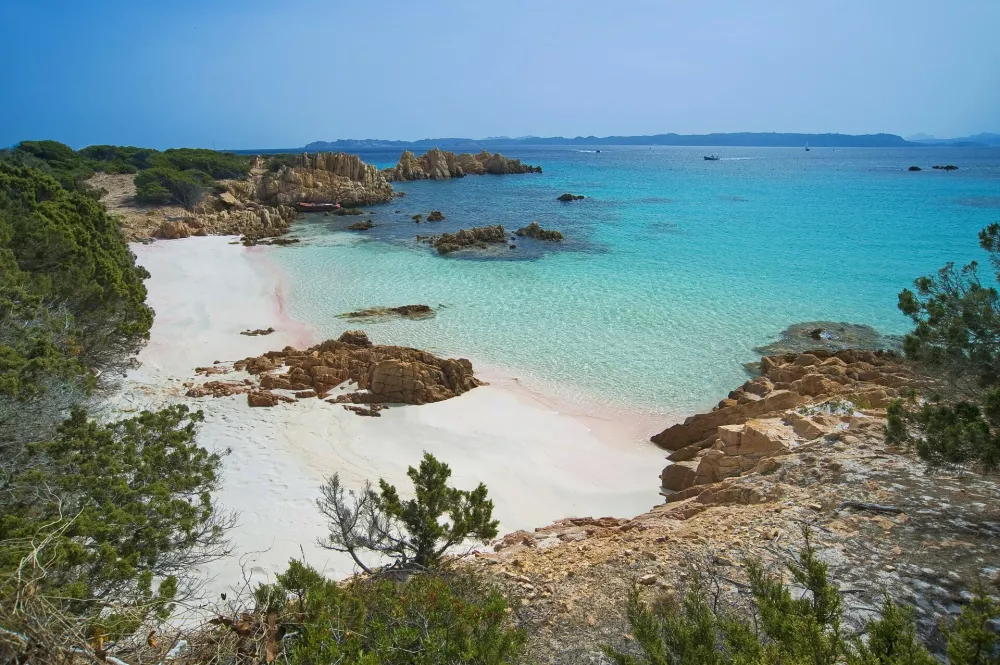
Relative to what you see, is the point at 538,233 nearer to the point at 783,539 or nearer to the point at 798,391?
the point at 798,391

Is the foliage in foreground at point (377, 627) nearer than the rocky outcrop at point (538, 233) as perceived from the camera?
Yes

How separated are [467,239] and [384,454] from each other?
2248cm

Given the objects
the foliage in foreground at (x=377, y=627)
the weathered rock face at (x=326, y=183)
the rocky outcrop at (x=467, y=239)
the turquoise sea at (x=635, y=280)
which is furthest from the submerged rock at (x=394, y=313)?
the weathered rock face at (x=326, y=183)

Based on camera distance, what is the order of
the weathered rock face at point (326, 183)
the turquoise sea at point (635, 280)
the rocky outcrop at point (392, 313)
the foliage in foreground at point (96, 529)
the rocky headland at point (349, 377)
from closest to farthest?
the foliage in foreground at point (96, 529), the rocky headland at point (349, 377), the turquoise sea at point (635, 280), the rocky outcrop at point (392, 313), the weathered rock face at point (326, 183)

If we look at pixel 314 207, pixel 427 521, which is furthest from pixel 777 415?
pixel 314 207

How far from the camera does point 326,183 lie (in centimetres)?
5175

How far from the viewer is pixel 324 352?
14383 millimetres

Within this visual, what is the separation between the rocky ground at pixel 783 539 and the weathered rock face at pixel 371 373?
5534 millimetres

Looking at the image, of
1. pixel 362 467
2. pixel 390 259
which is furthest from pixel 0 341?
pixel 390 259

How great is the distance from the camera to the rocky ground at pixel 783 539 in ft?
15.2

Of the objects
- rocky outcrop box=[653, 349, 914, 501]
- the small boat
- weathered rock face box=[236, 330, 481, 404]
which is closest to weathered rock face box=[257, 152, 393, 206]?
the small boat

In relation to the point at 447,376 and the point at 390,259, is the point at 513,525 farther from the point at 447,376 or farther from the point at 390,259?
the point at 390,259

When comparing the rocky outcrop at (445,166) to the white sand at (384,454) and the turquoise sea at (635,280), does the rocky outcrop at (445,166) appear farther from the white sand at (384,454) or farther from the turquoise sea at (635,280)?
the white sand at (384,454)

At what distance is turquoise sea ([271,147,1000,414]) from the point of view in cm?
1507
